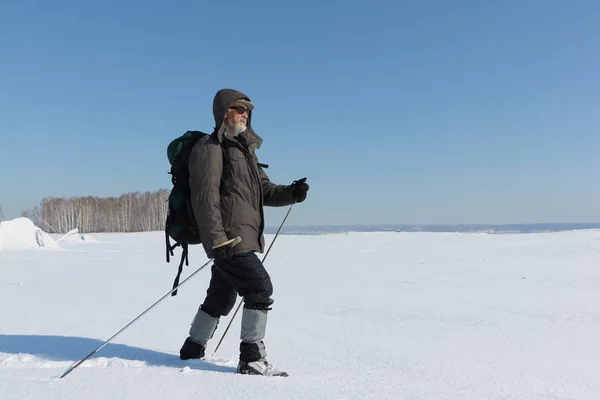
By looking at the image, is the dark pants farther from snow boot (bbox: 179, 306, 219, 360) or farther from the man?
snow boot (bbox: 179, 306, 219, 360)

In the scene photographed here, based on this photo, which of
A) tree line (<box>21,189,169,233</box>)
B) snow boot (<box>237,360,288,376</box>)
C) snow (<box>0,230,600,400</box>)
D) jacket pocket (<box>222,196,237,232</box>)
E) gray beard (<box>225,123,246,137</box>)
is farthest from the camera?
tree line (<box>21,189,169,233</box>)

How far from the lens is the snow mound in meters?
14.0

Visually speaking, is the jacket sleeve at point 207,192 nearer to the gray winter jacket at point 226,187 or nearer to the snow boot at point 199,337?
the gray winter jacket at point 226,187

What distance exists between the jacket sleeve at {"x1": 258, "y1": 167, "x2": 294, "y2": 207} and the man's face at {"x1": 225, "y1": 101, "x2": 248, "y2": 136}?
367 mm

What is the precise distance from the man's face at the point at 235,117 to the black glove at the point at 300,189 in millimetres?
531

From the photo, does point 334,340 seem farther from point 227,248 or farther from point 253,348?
point 227,248

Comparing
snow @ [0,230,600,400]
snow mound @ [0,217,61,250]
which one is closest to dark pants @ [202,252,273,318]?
snow @ [0,230,600,400]

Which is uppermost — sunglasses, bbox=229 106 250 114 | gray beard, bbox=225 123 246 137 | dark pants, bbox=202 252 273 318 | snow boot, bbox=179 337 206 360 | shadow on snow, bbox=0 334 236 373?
sunglasses, bbox=229 106 250 114

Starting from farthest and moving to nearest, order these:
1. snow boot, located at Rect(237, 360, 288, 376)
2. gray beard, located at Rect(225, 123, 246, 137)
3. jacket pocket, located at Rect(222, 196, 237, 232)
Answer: gray beard, located at Rect(225, 123, 246, 137) → jacket pocket, located at Rect(222, 196, 237, 232) → snow boot, located at Rect(237, 360, 288, 376)

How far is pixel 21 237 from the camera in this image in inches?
568

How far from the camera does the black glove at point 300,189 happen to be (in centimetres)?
285

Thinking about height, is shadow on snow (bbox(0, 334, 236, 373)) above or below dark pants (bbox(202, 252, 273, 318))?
below

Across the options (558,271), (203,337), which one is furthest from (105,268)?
(558,271)

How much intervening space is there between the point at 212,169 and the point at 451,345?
218 cm
